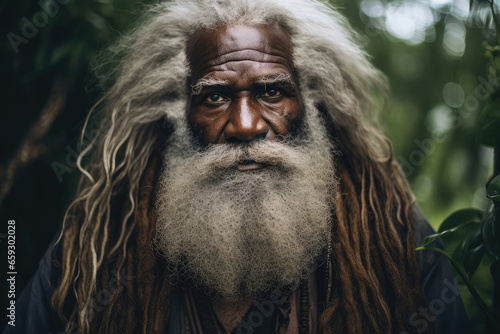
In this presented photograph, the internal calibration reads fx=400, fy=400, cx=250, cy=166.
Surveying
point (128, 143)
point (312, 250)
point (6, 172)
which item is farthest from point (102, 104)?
point (312, 250)

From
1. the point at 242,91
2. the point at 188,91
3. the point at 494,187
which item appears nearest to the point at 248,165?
the point at 242,91

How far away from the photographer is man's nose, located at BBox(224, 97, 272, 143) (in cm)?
145

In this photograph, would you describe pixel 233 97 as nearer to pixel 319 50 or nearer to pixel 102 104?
pixel 319 50

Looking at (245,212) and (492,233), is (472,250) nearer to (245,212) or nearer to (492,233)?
(492,233)

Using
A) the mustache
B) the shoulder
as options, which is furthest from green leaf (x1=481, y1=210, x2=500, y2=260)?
the shoulder

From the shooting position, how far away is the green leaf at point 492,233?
1.21m

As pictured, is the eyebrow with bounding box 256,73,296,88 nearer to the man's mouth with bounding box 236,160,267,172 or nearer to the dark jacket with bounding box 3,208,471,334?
the man's mouth with bounding box 236,160,267,172

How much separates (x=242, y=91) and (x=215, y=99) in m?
0.12

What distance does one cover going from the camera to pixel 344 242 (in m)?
Result: 1.55

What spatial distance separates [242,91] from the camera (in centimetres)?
150

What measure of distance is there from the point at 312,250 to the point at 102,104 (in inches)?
47.3

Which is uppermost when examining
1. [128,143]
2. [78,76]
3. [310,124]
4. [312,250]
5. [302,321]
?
[78,76]

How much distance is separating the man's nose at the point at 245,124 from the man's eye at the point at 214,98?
0.20 feet

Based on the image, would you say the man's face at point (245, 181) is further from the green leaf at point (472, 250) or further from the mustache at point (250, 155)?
the green leaf at point (472, 250)
